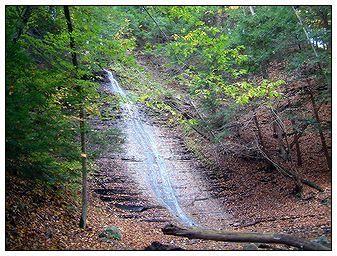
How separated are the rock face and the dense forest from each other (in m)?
0.04

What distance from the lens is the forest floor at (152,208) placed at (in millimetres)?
6828

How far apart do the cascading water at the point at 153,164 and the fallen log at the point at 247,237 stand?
299cm

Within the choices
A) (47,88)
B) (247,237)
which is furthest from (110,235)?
(47,88)

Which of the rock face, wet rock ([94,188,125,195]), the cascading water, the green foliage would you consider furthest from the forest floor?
the green foliage

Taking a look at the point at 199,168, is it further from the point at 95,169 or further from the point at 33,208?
the point at 33,208

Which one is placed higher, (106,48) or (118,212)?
(106,48)

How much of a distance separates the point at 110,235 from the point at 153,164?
21.1ft

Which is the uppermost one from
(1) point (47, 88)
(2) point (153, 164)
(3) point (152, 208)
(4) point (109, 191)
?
(1) point (47, 88)

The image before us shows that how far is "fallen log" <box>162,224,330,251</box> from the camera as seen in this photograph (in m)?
5.70

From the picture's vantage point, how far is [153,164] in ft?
45.9

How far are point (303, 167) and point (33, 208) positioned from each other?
29.0 feet

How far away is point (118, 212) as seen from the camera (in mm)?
10289

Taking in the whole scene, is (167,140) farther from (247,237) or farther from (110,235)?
(247,237)
